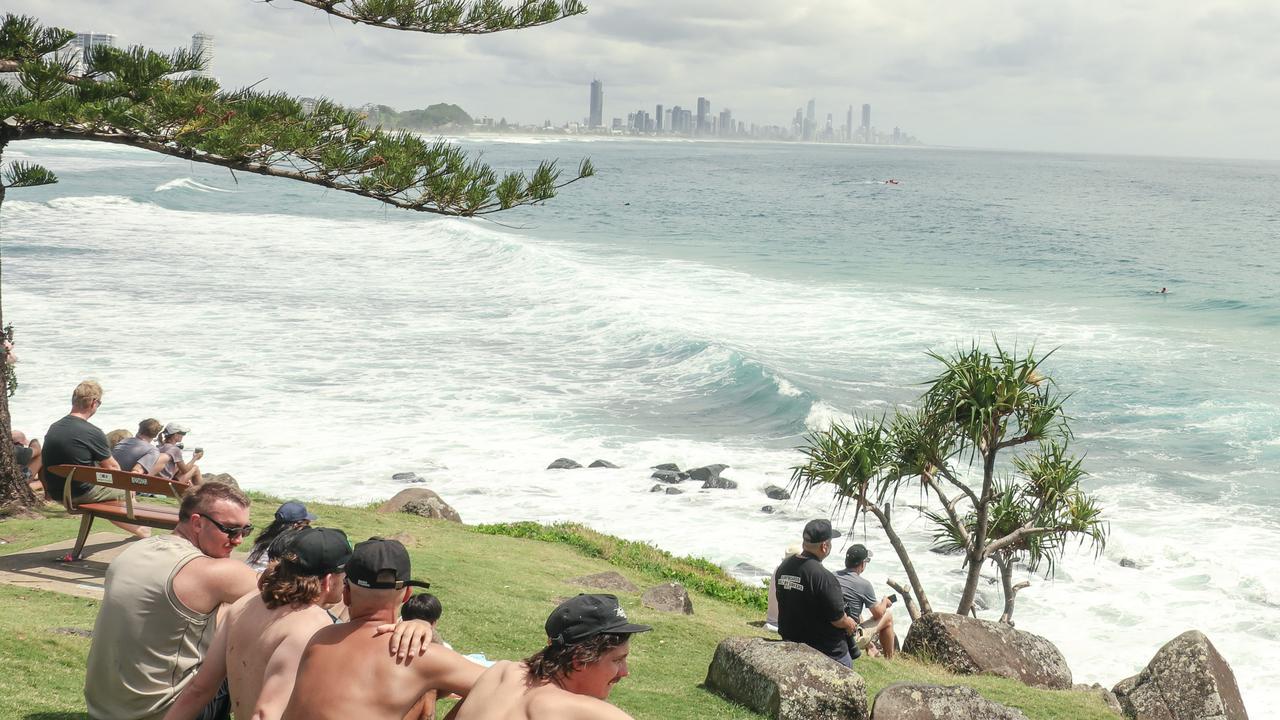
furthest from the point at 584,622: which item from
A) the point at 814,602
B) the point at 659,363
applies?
the point at 659,363

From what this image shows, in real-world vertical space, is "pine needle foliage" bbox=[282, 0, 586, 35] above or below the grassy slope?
above

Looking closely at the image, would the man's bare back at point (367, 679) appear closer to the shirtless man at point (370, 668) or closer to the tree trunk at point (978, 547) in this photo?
the shirtless man at point (370, 668)

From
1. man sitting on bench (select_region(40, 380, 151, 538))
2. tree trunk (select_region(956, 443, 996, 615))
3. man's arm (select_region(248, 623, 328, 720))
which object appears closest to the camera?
man's arm (select_region(248, 623, 328, 720))

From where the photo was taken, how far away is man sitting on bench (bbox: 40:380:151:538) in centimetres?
988

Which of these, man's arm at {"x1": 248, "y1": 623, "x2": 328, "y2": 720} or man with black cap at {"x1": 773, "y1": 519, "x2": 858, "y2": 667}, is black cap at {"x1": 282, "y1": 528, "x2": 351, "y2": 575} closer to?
man's arm at {"x1": 248, "y1": 623, "x2": 328, "y2": 720}

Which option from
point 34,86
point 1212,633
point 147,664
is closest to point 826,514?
point 1212,633

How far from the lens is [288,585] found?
4.73 m

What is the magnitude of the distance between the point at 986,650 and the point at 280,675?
811cm

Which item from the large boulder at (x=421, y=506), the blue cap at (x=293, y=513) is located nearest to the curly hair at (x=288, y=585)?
the blue cap at (x=293, y=513)

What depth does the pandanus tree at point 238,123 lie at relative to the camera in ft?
31.3

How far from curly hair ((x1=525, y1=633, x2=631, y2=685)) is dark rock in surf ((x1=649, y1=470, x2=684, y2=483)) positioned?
17954 millimetres

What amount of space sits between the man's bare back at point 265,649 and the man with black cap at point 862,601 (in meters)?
6.86

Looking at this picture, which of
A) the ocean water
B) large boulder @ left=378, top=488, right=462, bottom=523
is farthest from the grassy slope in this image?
the ocean water

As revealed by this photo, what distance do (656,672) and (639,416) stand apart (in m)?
17.9
